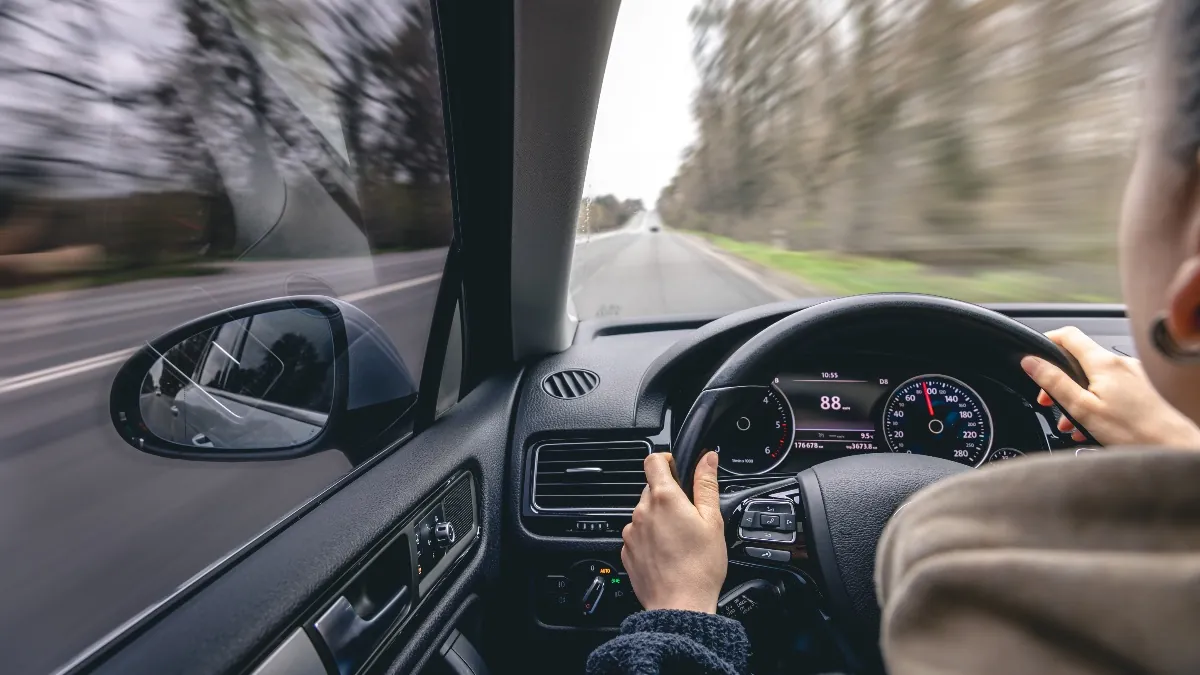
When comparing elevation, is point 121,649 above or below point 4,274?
below

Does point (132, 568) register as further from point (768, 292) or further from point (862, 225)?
point (862, 225)

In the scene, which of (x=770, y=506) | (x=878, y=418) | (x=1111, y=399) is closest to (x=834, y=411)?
(x=878, y=418)

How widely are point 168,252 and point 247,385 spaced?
41 cm

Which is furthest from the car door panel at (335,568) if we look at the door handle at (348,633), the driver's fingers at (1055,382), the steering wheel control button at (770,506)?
the driver's fingers at (1055,382)

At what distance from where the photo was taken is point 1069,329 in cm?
210

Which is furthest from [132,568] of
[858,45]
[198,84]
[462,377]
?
[858,45]

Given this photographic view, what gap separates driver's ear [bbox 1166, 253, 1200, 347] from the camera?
81cm

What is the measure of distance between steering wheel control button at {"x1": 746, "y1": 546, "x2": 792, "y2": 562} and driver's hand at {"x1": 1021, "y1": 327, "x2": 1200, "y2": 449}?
0.86 meters

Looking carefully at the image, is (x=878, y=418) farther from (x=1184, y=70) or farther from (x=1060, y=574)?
(x=1060, y=574)

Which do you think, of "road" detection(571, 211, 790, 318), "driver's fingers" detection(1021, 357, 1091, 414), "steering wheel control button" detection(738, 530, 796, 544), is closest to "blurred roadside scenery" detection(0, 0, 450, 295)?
"road" detection(571, 211, 790, 318)

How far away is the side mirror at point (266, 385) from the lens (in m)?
1.66

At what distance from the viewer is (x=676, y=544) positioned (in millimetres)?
1564

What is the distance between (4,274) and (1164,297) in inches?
70.5

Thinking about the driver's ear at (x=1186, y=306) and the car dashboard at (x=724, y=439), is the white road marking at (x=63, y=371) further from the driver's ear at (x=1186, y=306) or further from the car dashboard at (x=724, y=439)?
the driver's ear at (x=1186, y=306)
